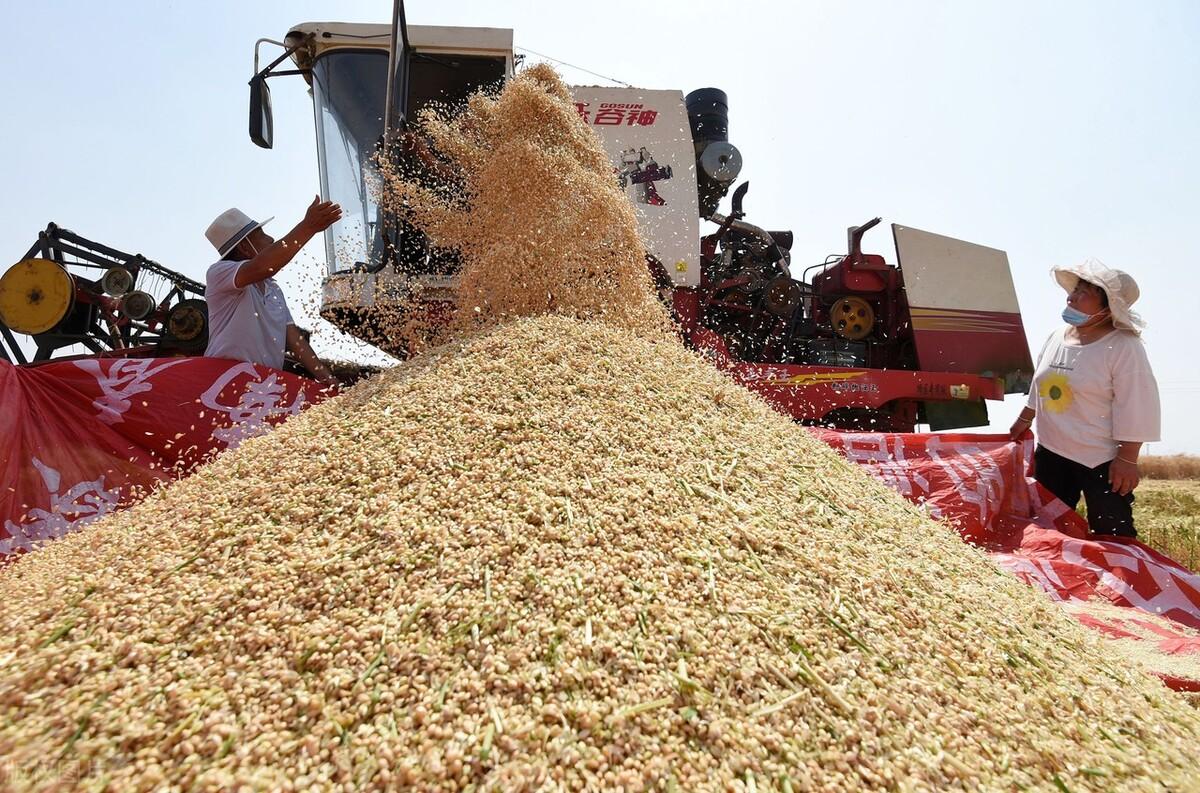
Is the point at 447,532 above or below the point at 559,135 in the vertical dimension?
below

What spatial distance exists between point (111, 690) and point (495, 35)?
3.53 m

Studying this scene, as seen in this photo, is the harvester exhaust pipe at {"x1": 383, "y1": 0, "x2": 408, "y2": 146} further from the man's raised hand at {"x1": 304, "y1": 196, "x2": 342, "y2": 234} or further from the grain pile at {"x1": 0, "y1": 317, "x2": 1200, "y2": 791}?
the grain pile at {"x1": 0, "y1": 317, "x2": 1200, "y2": 791}

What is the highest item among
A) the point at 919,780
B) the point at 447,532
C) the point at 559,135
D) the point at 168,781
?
the point at 559,135

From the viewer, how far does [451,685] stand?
101 cm

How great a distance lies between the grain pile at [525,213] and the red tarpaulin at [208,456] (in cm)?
91

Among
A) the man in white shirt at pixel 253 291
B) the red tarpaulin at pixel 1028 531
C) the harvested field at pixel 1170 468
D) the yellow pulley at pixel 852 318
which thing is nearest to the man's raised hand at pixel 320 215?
the man in white shirt at pixel 253 291

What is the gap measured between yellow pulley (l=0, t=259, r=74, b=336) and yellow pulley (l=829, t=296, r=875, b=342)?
565 centimetres

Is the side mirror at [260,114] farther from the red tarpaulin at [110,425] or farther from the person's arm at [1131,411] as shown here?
the person's arm at [1131,411]

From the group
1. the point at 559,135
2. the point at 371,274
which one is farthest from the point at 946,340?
the point at 371,274

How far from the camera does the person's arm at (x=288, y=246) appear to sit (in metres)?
2.79

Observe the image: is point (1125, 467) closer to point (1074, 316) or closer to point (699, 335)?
point (1074, 316)

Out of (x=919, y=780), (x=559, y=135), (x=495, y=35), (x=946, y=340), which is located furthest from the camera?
(x=946, y=340)

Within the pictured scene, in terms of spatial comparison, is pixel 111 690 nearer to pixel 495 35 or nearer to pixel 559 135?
pixel 559 135

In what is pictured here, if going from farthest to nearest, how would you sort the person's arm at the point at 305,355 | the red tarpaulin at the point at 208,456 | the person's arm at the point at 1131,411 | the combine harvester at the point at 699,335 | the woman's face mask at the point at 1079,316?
the person's arm at the point at 305,355
the woman's face mask at the point at 1079,316
the person's arm at the point at 1131,411
the combine harvester at the point at 699,335
the red tarpaulin at the point at 208,456
